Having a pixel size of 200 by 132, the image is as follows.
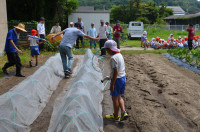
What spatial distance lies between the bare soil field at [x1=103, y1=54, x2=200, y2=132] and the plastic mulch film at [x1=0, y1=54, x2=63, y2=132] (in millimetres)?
1482

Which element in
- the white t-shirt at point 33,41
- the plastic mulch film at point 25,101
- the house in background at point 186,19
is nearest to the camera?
the plastic mulch film at point 25,101

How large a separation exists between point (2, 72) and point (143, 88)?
4.96 m

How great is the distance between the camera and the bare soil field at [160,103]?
3.95 metres

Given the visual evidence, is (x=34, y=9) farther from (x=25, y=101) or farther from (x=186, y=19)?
(x=186, y=19)

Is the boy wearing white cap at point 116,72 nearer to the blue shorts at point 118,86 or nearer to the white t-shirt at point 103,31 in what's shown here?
the blue shorts at point 118,86

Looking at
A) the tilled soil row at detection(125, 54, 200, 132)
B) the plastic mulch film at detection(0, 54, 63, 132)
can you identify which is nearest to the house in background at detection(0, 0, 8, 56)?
the plastic mulch film at detection(0, 54, 63, 132)

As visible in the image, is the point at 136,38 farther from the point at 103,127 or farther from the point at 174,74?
the point at 103,127

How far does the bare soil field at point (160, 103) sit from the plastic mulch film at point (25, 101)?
1.48 metres

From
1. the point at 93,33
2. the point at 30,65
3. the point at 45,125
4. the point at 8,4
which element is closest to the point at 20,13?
the point at 8,4

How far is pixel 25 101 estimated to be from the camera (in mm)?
4426

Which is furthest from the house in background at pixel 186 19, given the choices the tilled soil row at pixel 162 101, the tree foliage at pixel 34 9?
the tilled soil row at pixel 162 101

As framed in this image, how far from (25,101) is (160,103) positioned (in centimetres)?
298

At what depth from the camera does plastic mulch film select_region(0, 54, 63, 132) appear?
3678 mm

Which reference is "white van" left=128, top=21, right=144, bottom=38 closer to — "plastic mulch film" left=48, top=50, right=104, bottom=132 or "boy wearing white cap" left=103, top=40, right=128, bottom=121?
"plastic mulch film" left=48, top=50, right=104, bottom=132
